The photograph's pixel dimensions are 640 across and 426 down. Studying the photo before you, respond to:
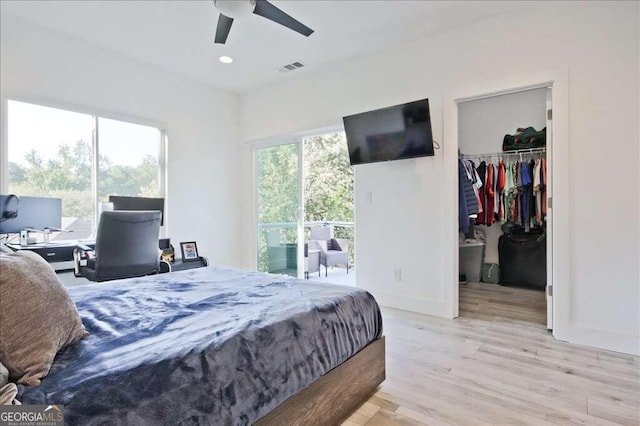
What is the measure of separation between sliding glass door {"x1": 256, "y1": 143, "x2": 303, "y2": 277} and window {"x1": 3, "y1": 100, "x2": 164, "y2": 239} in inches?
54.7

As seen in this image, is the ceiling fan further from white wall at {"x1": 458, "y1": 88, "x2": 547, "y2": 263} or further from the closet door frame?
white wall at {"x1": 458, "y1": 88, "x2": 547, "y2": 263}

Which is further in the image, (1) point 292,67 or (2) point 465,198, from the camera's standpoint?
(1) point 292,67

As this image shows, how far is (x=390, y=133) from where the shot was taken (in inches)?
139

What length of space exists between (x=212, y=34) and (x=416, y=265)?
3.07m

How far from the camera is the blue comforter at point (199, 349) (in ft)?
3.19

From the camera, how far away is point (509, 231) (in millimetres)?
4887

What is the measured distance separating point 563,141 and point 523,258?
2379 millimetres

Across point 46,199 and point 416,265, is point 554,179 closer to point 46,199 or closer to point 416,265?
point 416,265

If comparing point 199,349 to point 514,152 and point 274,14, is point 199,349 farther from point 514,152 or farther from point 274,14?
point 514,152

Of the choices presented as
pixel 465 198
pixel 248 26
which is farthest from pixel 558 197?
pixel 248 26

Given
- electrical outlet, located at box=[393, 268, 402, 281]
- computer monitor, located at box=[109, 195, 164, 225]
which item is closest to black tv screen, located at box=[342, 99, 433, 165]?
electrical outlet, located at box=[393, 268, 402, 281]

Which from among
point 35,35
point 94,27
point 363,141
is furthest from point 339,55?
point 35,35

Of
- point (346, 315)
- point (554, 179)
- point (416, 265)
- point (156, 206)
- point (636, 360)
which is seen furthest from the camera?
point (156, 206)

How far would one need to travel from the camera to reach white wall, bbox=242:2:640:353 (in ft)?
8.52
